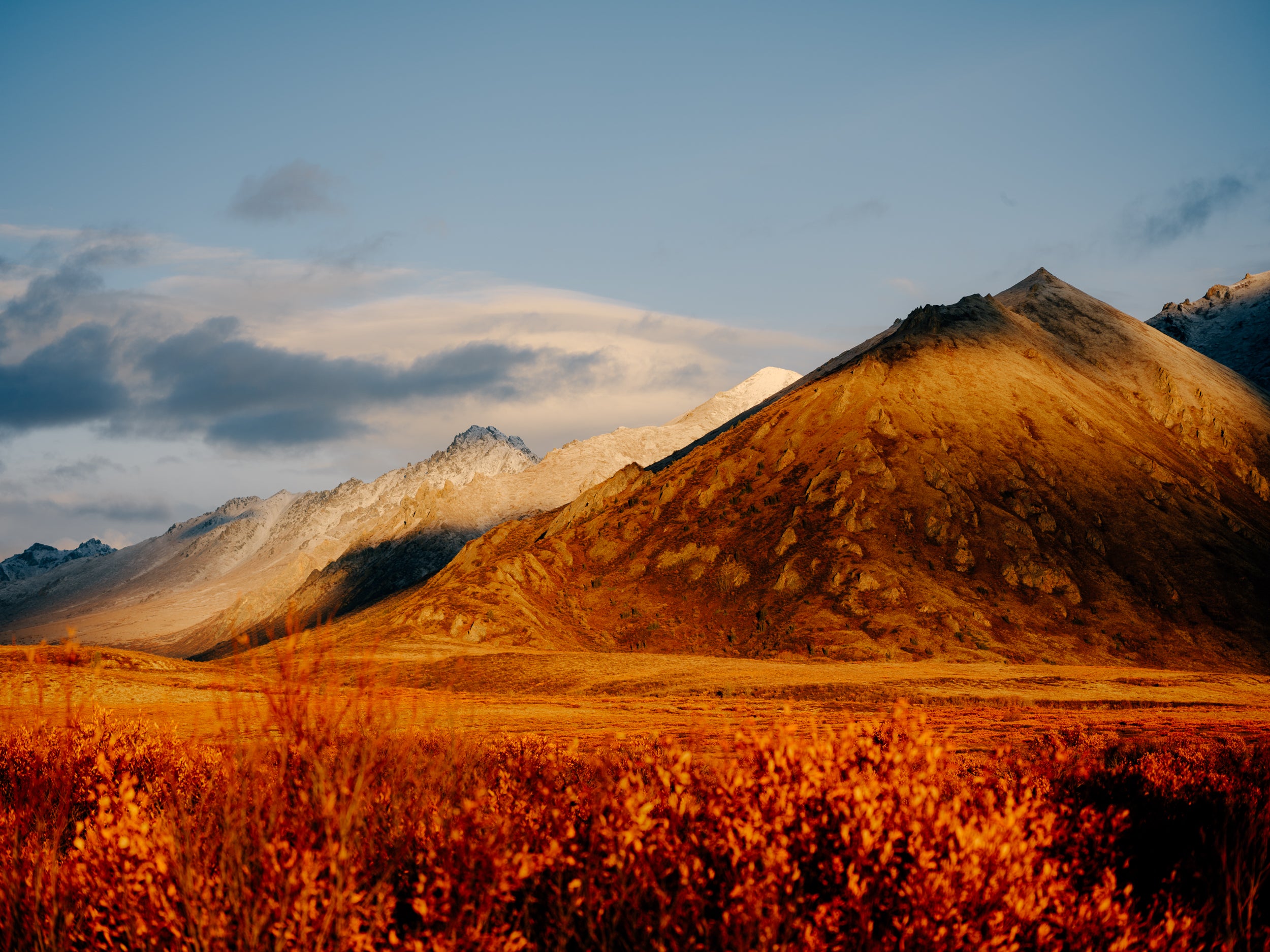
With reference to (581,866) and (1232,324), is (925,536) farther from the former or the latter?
(1232,324)

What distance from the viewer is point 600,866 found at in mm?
8211

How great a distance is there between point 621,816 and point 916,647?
52.4 m

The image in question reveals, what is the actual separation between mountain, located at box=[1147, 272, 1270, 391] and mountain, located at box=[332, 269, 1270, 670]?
148 ft

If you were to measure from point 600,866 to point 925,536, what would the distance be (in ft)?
206

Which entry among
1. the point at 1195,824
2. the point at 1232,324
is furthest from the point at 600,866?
the point at 1232,324

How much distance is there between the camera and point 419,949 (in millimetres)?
6730

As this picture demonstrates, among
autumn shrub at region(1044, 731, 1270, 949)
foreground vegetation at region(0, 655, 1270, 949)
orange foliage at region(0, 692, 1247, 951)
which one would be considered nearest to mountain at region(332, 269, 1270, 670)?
autumn shrub at region(1044, 731, 1270, 949)

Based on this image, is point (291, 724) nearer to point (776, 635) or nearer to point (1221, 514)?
point (776, 635)

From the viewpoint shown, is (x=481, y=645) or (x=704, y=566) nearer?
(x=481, y=645)

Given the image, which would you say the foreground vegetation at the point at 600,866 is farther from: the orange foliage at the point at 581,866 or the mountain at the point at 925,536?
the mountain at the point at 925,536

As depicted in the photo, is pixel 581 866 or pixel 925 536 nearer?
pixel 581 866

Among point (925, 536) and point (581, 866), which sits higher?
point (925, 536)

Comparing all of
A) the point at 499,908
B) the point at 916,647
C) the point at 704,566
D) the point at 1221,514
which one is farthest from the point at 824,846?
the point at 1221,514

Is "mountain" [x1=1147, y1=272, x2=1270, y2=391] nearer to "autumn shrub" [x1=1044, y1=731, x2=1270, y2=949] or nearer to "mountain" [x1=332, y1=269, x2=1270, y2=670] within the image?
"mountain" [x1=332, y1=269, x2=1270, y2=670]
